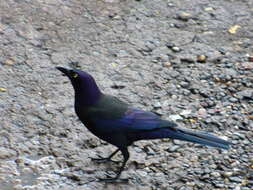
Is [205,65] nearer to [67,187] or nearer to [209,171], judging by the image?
[209,171]

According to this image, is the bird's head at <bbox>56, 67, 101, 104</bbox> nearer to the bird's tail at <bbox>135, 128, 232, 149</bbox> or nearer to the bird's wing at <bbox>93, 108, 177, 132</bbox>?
the bird's wing at <bbox>93, 108, 177, 132</bbox>

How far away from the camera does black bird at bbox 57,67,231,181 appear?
4227 mm

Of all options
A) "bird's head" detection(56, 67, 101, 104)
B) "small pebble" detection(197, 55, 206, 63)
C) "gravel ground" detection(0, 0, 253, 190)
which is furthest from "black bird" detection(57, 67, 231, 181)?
"small pebble" detection(197, 55, 206, 63)

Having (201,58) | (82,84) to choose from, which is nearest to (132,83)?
(201,58)

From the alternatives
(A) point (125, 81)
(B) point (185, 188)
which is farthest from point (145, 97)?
(B) point (185, 188)

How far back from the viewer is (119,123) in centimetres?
432

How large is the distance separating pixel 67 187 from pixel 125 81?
1.53m

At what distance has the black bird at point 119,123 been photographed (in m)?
4.23

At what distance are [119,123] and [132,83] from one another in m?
1.31

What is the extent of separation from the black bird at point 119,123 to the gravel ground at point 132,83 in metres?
0.35

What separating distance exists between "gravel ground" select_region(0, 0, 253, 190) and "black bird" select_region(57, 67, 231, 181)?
0.35 metres

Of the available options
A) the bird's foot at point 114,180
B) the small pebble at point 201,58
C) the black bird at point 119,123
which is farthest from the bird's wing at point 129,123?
the small pebble at point 201,58

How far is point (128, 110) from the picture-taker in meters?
4.39

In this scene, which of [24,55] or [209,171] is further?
[24,55]
